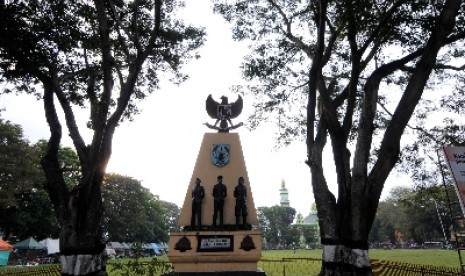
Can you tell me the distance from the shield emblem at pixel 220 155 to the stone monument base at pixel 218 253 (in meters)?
2.37

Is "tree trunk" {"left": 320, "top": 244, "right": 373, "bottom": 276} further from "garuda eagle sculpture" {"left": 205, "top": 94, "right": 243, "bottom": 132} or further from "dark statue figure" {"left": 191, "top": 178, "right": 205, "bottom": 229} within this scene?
"garuda eagle sculpture" {"left": 205, "top": 94, "right": 243, "bottom": 132}

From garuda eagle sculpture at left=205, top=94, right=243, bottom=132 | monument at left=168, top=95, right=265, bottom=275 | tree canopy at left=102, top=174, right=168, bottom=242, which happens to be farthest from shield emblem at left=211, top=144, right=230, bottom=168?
tree canopy at left=102, top=174, right=168, bottom=242

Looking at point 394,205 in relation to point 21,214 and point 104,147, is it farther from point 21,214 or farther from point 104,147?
point 104,147

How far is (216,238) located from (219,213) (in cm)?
104

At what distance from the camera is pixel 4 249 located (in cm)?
2352

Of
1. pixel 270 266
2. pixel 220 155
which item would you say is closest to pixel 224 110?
pixel 220 155

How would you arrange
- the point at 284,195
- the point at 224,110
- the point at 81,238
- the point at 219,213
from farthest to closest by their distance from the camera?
the point at 284,195, the point at 224,110, the point at 219,213, the point at 81,238

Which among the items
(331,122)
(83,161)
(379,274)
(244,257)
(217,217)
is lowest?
(379,274)

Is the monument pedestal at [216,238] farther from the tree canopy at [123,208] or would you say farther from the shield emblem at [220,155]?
the tree canopy at [123,208]

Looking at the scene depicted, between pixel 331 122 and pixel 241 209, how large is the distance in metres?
4.05

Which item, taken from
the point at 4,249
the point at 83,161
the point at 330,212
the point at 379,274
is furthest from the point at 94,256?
the point at 4,249

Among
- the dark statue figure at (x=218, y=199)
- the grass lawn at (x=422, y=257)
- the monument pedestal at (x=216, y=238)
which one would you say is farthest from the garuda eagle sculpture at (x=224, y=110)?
the grass lawn at (x=422, y=257)

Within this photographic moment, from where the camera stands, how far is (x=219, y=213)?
10.9m

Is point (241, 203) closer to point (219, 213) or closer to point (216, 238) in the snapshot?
point (219, 213)
